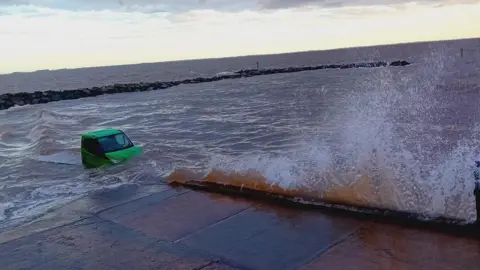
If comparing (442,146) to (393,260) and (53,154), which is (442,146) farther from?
(53,154)

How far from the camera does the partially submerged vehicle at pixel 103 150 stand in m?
17.1

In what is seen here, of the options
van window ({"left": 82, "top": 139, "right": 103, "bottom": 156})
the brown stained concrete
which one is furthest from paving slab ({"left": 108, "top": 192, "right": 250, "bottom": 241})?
van window ({"left": 82, "top": 139, "right": 103, "bottom": 156})

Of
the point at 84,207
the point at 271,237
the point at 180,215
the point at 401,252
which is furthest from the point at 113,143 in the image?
the point at 401,252

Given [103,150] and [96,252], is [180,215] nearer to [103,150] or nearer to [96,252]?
[96,252]

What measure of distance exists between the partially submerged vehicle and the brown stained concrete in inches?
267

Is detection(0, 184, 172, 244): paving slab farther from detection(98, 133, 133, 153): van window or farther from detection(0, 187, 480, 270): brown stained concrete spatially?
detection(98, 133, 133, 153): van window

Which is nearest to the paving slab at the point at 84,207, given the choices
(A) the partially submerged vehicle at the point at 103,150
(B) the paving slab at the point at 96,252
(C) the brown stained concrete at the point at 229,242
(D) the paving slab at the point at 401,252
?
(C) the brown stained concrete at the point at 229,242

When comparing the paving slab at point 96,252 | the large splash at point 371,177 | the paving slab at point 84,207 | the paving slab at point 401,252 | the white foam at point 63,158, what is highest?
the large splash at point 371,177

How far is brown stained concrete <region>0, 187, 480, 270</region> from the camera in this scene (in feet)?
22.4

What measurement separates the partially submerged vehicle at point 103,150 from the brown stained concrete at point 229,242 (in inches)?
267

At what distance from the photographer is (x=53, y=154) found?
21.8m

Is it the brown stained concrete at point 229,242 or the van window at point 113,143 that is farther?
the van window at point 113,143

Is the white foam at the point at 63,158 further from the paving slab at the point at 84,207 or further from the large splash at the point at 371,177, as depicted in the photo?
the large splash at the point at 371,177

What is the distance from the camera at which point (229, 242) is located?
26.1 feet
